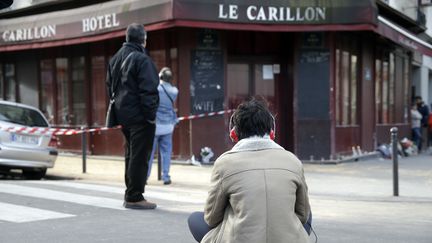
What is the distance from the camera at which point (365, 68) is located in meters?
15.8

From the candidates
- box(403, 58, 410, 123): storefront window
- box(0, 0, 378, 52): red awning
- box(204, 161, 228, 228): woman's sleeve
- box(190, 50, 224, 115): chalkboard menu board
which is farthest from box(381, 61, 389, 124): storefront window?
box(204, 161, 228, 228): woman's sleeve

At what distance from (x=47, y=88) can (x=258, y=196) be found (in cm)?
1447

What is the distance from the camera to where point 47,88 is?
1658 cm

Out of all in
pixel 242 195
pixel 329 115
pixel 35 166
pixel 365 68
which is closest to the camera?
pixel 242 195

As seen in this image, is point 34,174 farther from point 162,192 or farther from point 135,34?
point 135,34

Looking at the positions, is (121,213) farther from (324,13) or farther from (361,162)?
(361,162)

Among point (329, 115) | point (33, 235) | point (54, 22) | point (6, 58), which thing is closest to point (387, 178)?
point (329, 115)

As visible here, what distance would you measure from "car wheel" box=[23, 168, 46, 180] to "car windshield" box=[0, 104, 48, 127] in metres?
0.89

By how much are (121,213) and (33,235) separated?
49.6 inches

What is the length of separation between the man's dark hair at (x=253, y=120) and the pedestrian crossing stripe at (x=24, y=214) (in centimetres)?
377

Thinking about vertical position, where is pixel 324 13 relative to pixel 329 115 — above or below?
above

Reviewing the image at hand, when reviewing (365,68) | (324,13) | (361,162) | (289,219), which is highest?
(324,13)

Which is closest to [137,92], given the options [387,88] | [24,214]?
[24,214]

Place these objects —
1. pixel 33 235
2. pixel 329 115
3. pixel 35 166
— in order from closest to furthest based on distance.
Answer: pixel 33 235
pixel 35 166
pixel 329 115
